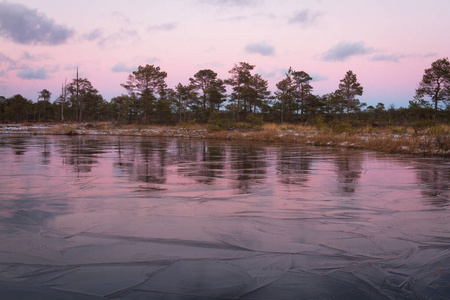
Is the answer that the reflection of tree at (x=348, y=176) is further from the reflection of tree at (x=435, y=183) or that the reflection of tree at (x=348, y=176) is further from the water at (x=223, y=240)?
the reflection of tree at (x=435, y=183)

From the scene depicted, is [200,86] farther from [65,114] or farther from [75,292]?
[75,292]

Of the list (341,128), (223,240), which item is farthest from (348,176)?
(341,128)

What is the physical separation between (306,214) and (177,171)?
540 centimetres

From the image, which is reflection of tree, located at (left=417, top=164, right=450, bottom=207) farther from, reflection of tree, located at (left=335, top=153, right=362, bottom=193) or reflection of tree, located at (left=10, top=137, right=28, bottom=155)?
reflection of tree, located at (left=10, top=137, right=28, bottom=155)

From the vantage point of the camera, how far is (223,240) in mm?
3881

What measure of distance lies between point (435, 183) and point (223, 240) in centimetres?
651

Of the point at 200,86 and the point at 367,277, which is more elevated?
the point at 200,86

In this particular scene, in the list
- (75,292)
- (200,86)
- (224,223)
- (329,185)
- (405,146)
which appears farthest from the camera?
(200,86)

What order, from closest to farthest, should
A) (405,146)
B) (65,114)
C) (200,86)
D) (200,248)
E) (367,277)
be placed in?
(367,277) → (200,248) → (405,146) → (200,86) → (65,114)

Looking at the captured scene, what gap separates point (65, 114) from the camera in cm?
8081

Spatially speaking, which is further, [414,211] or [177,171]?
[177,171]

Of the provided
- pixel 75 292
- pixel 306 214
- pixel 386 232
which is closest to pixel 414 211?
pixel 386 232

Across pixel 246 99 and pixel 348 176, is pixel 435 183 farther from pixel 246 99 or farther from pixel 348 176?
pixel 246 99

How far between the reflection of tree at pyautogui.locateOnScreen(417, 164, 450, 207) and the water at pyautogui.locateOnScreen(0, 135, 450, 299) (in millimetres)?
75
